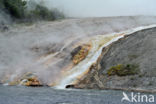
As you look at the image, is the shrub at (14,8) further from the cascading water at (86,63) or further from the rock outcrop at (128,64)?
the rock outcrop at (128,64)

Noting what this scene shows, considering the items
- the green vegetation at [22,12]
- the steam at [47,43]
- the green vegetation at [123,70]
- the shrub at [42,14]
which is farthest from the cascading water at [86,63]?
the shrub at [42,14]

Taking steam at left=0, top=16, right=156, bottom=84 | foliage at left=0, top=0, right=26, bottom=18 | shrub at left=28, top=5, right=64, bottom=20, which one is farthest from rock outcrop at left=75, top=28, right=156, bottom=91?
shrub at left=28, top=5, right=64, bottom=20

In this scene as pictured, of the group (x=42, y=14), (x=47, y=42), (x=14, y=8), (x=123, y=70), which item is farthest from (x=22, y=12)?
(x=123, y=70)

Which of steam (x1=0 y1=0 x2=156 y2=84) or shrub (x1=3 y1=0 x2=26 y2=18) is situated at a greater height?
shrub (x1=3 y1=0 x2=26 y2=18)

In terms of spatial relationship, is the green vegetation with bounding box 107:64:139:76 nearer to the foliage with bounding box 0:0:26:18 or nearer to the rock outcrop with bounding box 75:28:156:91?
the rock outcrop with bounding box 75:28:156:91

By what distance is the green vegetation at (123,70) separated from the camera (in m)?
31.8

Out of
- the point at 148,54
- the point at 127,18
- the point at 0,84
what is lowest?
the point at 0,84

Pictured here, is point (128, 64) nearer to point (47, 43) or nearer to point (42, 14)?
point (47, 43)

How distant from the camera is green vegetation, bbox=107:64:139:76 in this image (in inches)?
1251

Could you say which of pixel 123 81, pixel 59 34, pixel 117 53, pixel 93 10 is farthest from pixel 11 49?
pixel 93 10

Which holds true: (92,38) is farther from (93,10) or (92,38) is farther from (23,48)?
(93,10)

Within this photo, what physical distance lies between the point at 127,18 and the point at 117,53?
81.1ft

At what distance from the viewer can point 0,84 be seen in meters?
37.5

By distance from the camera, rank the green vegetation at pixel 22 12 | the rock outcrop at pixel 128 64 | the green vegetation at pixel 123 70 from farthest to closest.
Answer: the green vegetation at pixel 22 12 < the green vegetation at pixel 123 70 < the rock outcrop at pixel 128 64
